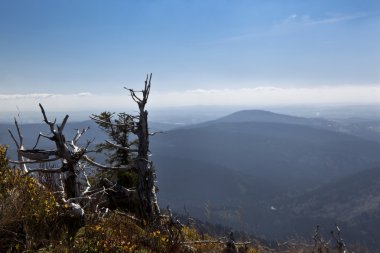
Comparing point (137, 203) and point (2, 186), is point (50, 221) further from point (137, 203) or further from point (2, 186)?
point (137, 203)

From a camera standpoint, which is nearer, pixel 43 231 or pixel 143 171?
pixel 43 231

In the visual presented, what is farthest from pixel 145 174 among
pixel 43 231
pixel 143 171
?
pixel 43 231

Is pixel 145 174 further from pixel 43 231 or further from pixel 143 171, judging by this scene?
pixel 43 231

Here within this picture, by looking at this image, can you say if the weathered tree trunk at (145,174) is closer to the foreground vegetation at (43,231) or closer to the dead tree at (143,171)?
the dead tree at (143,171)

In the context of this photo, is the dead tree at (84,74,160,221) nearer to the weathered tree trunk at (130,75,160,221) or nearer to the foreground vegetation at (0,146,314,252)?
the weathered tree trunk at (130,75,160,221)

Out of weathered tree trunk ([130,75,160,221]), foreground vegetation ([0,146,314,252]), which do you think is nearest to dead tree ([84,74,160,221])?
weathered tree trunk ([130,75,160,221])

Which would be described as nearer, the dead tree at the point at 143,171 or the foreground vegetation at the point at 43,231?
the foreground vegetation at the point at 43,231

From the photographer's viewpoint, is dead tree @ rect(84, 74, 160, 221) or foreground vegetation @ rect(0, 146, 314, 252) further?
dead tree @ rect(84, 74, 160, 221)

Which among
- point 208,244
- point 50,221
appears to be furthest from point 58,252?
point 208,244

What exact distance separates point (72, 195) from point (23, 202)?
2.65 m

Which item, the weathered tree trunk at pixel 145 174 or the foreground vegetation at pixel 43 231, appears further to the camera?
the weathered tree trunk at pixel 145 174

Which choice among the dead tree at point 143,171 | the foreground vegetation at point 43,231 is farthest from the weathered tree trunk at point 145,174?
the foreground vegetation at point 43,231

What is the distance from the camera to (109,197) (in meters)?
12.9

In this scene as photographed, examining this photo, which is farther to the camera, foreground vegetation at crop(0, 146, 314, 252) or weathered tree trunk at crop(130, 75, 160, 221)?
weathered tree trunk at crop(130, 75, 160, 221)
